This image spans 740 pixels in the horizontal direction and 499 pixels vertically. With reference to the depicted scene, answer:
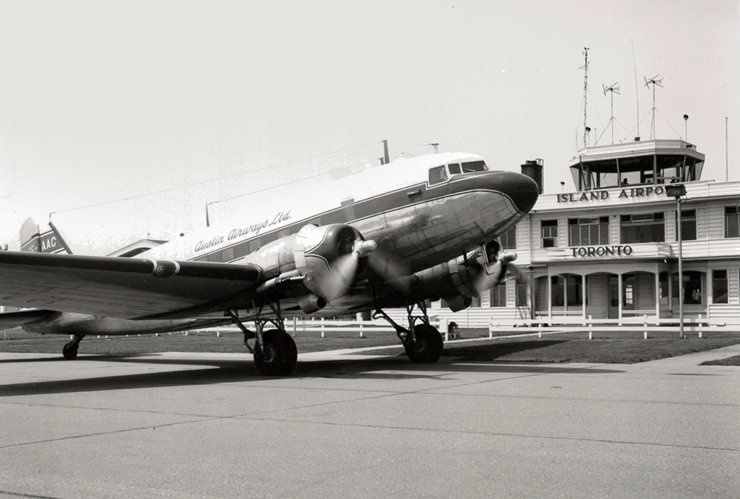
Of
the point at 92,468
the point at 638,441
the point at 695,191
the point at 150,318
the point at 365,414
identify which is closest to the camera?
the point at 92,468

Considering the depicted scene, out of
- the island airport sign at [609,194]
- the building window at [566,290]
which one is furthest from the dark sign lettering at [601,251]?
the island airport sign at [609,194]

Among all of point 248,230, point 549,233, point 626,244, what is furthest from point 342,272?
point 549,233

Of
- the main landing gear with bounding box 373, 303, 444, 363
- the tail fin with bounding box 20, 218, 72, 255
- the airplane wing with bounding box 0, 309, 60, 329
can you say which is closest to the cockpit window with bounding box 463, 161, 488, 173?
the main landing gear with bounding box 373, 303, 444, 363

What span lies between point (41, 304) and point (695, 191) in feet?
119

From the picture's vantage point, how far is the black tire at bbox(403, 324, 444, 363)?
20.3m

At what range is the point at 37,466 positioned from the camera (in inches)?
269

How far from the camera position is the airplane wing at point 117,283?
46.2 feet

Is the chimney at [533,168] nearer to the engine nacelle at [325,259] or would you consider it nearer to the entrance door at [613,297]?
the entrance door at [613,297]

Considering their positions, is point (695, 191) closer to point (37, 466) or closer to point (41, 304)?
point (41, 304)

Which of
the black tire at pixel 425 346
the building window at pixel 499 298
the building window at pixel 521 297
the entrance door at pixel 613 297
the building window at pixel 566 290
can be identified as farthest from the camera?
the building window at pixel 499 298

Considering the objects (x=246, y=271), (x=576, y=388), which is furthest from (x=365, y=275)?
(x=576, y=388)

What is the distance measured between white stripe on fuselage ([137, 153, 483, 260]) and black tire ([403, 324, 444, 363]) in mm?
4678

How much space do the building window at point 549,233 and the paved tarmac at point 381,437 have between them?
3279cm

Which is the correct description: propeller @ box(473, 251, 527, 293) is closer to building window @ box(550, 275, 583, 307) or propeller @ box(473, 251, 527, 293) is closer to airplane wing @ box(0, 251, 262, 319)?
airplane wing @ box(0, 251, 262, 319)
